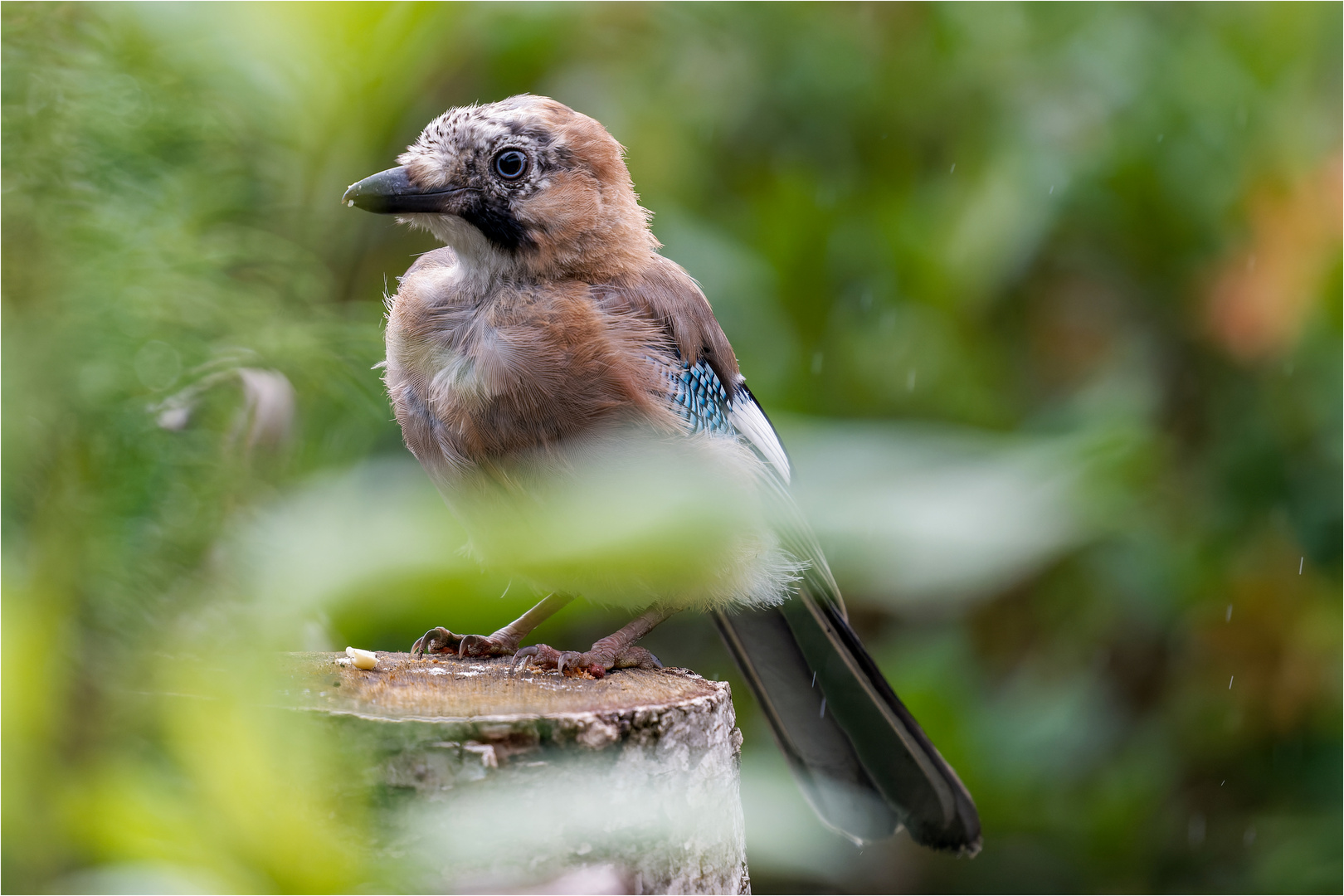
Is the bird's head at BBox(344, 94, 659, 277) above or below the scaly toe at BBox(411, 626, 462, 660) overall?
above

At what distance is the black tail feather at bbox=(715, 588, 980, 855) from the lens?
106 inches

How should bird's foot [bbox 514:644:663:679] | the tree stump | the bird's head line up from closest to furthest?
1. the tree stump
2. bird's foot [bbox 514:644:663:679]
3. the bird's head

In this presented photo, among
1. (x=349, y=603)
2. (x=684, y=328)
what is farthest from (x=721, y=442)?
(x=349, y=603)

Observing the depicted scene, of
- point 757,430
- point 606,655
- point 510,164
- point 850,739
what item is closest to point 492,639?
point 606,655

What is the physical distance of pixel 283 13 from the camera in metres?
1.32

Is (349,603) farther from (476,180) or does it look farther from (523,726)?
(476,180)

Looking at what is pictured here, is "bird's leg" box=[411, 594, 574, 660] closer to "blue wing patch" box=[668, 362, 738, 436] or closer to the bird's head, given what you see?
"blue wing patch" box=[668, 362, 738, 436]

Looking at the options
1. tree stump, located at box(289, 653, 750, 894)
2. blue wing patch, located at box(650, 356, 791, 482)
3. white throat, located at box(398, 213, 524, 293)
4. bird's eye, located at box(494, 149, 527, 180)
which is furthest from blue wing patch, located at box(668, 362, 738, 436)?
tree stump, located at box(289, 653, 750, 894)

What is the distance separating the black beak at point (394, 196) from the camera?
216 cm

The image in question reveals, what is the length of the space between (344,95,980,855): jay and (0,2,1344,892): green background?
0.18 m

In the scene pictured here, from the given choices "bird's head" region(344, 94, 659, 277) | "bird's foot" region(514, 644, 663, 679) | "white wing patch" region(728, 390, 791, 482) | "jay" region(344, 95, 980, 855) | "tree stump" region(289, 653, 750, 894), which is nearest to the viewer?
"tree stump" region(289, 653, 750, 894)

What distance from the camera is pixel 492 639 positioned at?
2.54 m

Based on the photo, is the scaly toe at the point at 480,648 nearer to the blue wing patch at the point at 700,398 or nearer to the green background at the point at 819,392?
the green background at the point at 819,392

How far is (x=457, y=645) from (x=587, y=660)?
0.43 metres
